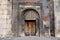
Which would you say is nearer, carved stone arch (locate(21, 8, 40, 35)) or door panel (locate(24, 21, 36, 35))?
carved stone arch (locate(21, 8, 40, 35))

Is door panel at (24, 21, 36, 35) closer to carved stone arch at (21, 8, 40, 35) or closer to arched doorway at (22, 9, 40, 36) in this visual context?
arched doorway at (22, 9, 40, 36)

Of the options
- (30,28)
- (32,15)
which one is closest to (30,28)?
(30,28)

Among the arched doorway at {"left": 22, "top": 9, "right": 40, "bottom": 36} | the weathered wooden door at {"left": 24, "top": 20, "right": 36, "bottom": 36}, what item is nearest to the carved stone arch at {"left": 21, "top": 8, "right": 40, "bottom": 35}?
the arched doorway at {"left": 22, "top": 9, "right": 40, "bottom": 36}

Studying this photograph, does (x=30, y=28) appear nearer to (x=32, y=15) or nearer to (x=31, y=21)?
(x=31, y=21)

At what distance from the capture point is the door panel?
9.95 m

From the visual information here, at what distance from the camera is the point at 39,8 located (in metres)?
9.77

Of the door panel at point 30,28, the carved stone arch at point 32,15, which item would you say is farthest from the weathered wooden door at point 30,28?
the carved stone arch at point 32,15

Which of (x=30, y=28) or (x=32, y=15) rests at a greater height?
(x=32, y=15)

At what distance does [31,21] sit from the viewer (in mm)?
10062

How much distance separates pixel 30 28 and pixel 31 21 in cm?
56

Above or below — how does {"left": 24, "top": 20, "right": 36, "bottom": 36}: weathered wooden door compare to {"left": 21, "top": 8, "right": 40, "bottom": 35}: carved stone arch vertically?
below

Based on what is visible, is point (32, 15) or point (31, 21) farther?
point (31, 21)

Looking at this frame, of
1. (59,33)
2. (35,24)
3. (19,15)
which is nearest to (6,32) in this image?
(19,15)

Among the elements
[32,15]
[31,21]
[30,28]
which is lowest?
[30,28]
